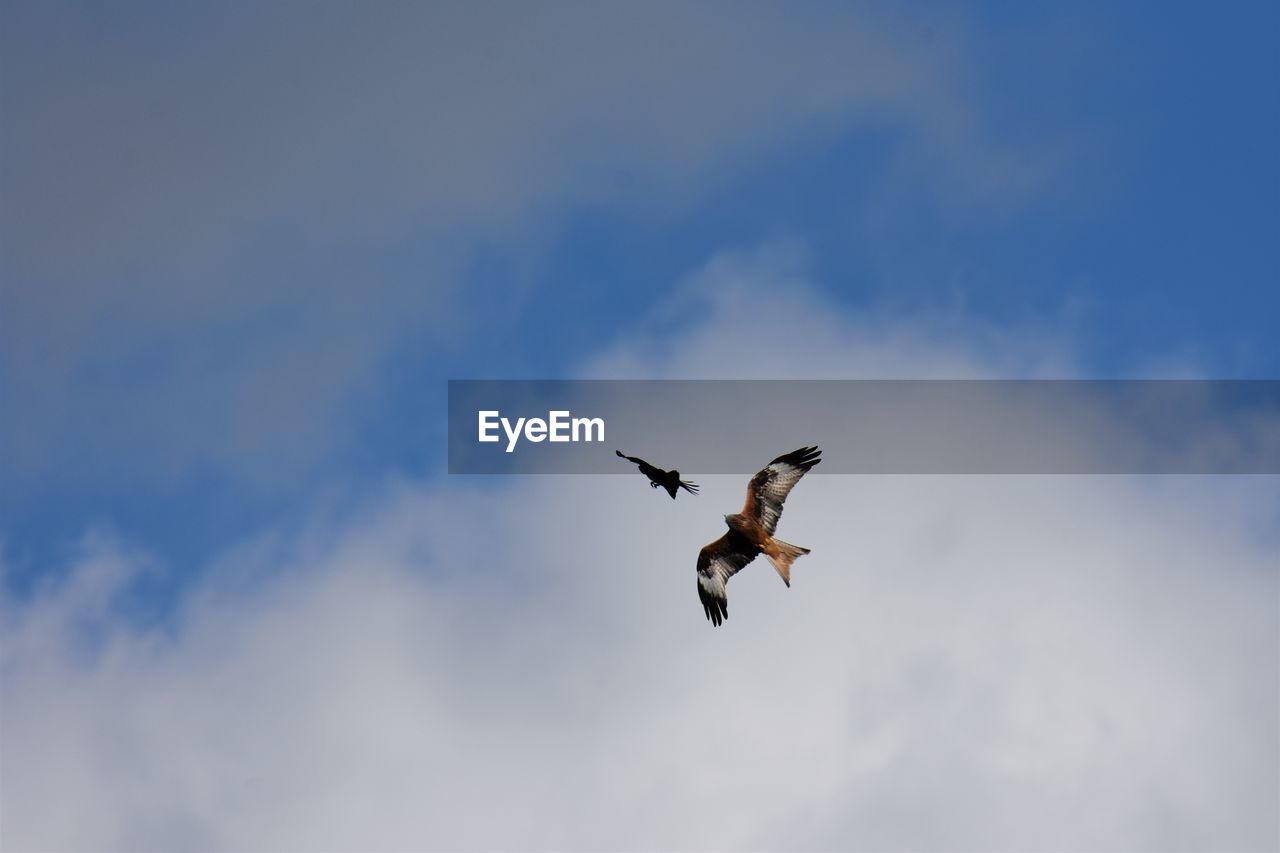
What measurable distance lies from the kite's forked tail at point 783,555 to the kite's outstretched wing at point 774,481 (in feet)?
2.71

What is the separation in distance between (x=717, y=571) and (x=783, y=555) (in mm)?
3080

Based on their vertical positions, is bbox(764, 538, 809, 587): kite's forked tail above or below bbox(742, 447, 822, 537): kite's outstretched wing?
below

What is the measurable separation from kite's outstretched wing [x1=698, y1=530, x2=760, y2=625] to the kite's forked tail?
4.55ft

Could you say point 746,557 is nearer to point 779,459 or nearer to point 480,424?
point 779,459

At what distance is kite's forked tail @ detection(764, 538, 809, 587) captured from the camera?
8244 cm

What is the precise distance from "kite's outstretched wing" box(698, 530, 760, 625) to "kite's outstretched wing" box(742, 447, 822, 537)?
4.82 ft

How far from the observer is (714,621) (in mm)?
84688

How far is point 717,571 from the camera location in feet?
279

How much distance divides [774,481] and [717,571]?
3.59 meters

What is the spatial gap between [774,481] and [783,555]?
95.7 inches

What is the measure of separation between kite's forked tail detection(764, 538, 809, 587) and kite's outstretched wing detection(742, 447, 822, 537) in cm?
83

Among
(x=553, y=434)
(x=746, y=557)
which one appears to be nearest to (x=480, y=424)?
(x=553, y=434)

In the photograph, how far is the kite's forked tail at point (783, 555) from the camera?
270 feet

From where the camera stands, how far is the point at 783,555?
82.8 m
